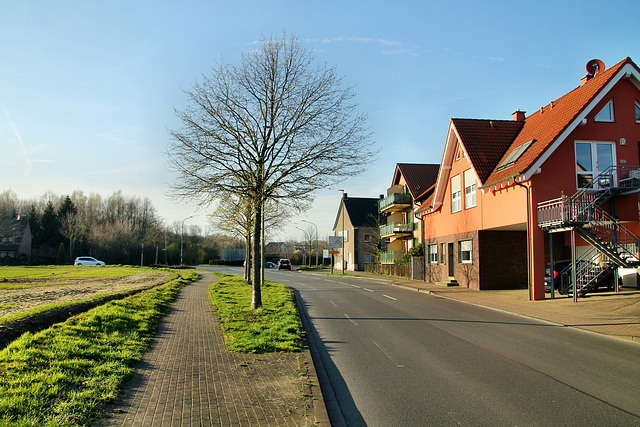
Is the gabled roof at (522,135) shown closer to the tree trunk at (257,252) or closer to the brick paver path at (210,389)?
the tree trunk at (257,252)

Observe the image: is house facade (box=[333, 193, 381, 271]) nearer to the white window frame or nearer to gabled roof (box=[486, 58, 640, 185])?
gabled roof (box=[486, 58, 640, 185])

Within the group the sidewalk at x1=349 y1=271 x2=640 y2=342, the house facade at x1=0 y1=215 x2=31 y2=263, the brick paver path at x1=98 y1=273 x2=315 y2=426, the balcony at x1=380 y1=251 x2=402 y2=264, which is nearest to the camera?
the brick paver path at x1=98 y1=273 x2=315 y2=426

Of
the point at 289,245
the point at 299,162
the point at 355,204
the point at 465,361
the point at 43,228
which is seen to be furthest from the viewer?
the point at 289,245

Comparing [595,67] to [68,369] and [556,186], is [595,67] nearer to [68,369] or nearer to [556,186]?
[556,186]

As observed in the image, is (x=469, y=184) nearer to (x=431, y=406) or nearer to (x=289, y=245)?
(x=431, y=406)

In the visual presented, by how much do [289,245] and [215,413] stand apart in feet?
443

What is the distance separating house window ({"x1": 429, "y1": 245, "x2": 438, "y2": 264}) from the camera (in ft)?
101

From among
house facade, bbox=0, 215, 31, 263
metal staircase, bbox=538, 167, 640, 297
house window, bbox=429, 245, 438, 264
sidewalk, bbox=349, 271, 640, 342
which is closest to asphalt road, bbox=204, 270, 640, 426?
sidewalk, bbox=349, 271, 640, 342

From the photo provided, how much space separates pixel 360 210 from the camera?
219 feet

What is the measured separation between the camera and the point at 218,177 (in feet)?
45.1

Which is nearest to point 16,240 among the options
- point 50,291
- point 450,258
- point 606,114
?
point 50,291

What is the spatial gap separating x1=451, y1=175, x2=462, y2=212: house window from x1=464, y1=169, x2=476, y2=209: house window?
78 cm

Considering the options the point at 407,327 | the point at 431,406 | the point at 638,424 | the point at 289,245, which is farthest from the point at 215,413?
the point at 289,245

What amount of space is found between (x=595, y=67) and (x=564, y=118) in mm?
4932
